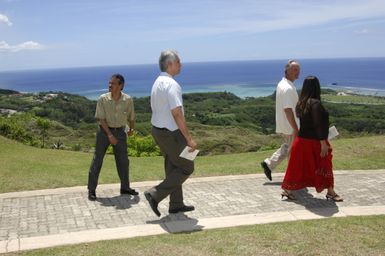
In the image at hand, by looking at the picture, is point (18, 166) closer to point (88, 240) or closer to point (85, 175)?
point (85, 175)

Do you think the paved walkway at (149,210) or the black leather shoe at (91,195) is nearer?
the paved walkway at (149,210)

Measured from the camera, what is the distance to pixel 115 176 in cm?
820

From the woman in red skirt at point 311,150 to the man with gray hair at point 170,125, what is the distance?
1.70 metres

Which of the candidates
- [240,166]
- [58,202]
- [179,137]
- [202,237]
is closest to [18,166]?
[58,202]

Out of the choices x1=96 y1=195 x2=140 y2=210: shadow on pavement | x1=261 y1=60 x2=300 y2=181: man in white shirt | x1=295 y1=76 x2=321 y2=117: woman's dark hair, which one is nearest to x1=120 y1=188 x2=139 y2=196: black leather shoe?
x1=96 y1=195 x2=140 y2=210: shadow on pavement

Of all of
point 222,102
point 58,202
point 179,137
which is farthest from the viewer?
point 222,102

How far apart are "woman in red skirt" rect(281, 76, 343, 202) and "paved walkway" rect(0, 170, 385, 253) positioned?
0.91ft

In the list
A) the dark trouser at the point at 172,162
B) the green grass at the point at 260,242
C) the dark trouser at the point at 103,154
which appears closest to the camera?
the green grass at the point at 260,242

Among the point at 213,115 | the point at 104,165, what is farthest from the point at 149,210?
the point at 213,115

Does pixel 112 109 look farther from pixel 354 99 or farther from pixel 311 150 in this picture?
pixel 354 99

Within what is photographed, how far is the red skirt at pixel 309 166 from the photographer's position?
6211 mm

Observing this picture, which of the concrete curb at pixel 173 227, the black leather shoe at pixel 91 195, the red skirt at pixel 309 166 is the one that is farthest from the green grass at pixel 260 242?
the black leather shoe at pixel 91 195

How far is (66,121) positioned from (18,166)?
7058 centimetres

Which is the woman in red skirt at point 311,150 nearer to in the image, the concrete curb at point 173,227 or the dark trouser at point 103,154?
the concrete curb at point 173,227
